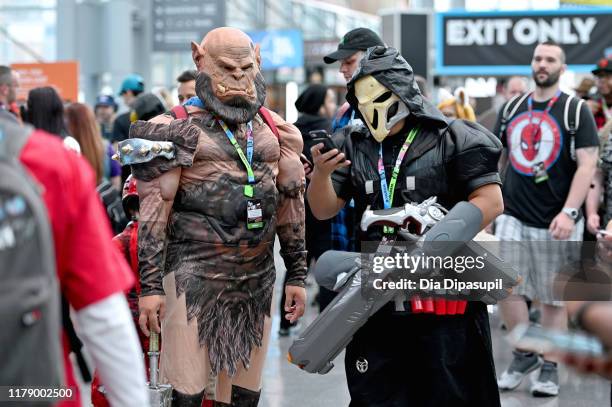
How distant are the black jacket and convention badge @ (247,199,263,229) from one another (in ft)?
1.39

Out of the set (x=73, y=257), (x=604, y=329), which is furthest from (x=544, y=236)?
(x=73, y=257)

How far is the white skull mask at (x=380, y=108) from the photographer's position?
→ 4441mm

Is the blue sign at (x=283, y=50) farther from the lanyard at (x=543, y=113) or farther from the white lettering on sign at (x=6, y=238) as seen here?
the white lettering on sign at (x=6, y=238)

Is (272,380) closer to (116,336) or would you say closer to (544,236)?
(544,236)

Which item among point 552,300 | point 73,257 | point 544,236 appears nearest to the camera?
point 73,257

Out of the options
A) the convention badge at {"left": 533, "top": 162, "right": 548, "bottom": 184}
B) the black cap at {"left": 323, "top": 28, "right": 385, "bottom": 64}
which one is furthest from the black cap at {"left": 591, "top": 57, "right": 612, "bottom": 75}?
the black cap at {"left": 323, "top": 28, "right": 385, "bottom": 64}

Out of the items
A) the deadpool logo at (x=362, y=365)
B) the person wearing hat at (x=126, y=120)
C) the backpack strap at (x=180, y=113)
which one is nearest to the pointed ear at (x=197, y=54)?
the backpack strap at (x=180, y=113)

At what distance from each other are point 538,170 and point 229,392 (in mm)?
3190

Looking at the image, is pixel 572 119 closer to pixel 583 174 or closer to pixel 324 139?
pixel 583 174

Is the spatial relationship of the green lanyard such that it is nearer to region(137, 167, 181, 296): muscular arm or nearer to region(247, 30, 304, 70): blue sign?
region(137, 167, 181, 296): muscular arm

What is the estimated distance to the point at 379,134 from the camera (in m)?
4.48

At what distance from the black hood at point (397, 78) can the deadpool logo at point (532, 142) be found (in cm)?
254

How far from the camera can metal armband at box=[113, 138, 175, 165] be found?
432 centimetres

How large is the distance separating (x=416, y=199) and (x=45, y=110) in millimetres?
3200
